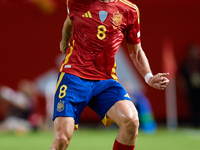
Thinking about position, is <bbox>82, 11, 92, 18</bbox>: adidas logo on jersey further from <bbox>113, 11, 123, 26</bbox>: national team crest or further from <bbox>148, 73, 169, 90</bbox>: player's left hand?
<bbox>148, 73, 169, 90</bbox>: player's left hand

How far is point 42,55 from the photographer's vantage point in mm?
14719

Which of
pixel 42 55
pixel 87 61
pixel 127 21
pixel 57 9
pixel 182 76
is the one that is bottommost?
pixel 182 76

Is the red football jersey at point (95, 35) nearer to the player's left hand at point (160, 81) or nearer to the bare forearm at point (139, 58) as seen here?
the bare forearm at point (139, 58)

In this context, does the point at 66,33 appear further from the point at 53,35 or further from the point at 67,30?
the point at 53,35

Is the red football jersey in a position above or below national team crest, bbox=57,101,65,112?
above

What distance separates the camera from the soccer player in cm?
494

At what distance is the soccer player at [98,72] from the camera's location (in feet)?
16.2

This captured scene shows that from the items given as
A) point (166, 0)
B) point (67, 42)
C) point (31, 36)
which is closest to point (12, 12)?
point (31, 36)

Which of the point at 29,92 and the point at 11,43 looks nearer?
the point at 29,92

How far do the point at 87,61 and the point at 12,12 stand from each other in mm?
10092

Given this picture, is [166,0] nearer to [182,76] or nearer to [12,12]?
[182,76]

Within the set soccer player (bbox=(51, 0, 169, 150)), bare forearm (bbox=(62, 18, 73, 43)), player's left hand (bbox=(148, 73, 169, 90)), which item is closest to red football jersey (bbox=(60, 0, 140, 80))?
soccer player (bbox=(51, 0, 169, 150))

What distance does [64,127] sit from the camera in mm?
4785

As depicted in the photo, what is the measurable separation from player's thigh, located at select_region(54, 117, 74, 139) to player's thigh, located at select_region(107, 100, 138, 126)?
47 cm
